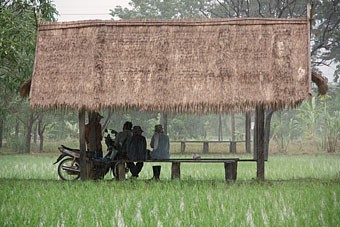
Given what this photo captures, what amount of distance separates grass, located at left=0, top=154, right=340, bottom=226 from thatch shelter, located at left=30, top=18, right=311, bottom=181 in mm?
1573

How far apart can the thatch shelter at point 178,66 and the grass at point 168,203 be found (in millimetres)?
1573

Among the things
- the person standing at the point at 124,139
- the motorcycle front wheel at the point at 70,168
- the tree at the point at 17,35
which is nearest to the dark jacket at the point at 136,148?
the person standing at the point at 124,139

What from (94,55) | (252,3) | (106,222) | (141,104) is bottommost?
(106,222)

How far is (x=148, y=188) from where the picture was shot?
37.2ft

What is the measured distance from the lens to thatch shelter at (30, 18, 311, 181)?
12531 mm

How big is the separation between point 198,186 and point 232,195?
165 centimetres

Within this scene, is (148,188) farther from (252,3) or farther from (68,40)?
(252,3)

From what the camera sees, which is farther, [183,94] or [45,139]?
[45,139]

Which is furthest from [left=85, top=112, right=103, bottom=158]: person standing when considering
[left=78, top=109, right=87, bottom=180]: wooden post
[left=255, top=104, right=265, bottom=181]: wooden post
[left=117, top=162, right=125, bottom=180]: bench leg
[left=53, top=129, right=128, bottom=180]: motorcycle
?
[left=255, top=104, right=265, bottom=181]: wooden post

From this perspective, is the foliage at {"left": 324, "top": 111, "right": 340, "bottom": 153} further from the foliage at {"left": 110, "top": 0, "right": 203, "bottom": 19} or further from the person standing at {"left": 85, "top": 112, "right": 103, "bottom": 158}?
the person standing at {"left": 85, "top": 112, "right": 103, "bottom": 158}

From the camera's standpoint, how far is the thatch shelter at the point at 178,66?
41.1 ft

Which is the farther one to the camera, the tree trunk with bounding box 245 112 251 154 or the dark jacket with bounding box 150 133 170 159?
the tree trunk with bounding box 245 112 251 154

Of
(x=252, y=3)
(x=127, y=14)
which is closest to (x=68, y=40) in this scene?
(x=252, y=3)

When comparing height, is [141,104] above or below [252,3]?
below
